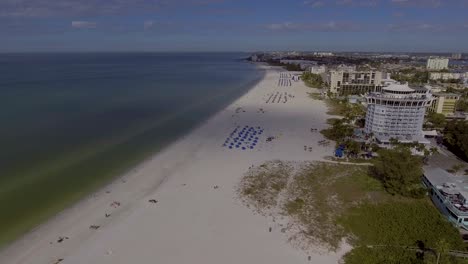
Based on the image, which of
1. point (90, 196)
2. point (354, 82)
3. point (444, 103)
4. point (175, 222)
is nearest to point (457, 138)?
point (444, 103)

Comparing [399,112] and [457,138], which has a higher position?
[399,112]

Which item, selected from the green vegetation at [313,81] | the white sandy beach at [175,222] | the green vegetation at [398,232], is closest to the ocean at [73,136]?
the white sandy beach at [175,222]

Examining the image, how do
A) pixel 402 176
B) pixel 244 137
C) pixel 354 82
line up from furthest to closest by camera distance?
pixel 354 82 → pixel 244 137 → pixel 402 176

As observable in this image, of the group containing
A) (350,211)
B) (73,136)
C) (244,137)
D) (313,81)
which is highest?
(313,81)

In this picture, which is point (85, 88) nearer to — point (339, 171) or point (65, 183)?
point (65, 183)

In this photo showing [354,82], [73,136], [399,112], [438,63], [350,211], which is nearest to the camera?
[350,211]

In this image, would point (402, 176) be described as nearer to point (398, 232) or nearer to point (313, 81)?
point (398, 232)
